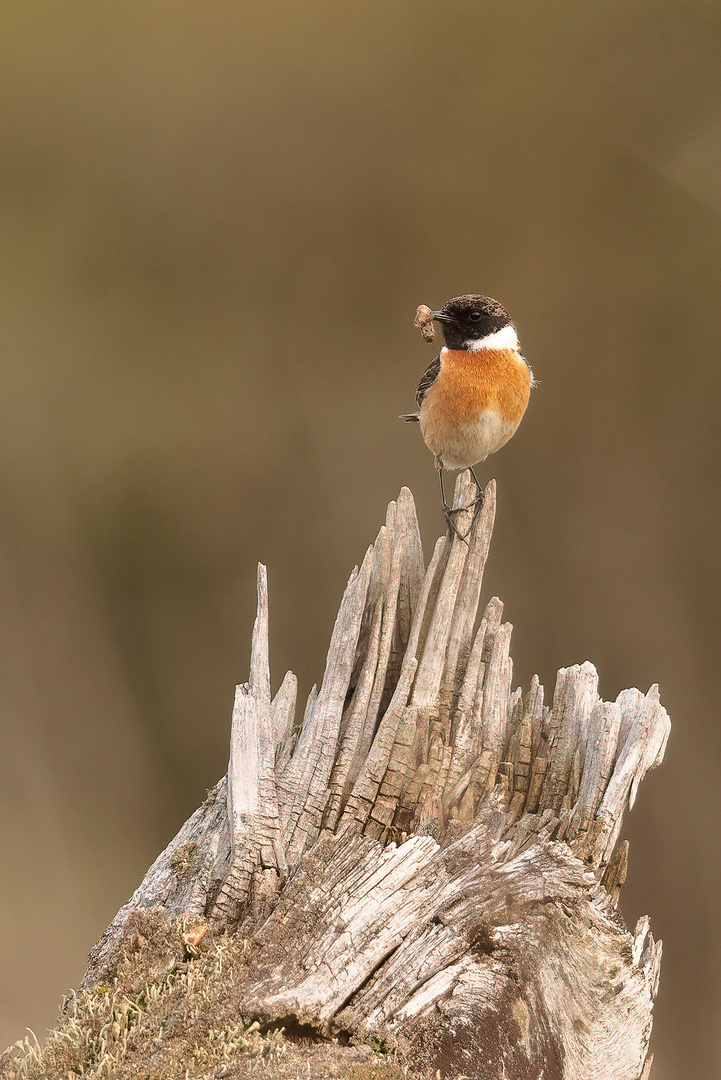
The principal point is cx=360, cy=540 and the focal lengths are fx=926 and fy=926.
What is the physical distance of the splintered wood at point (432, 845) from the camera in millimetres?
2150

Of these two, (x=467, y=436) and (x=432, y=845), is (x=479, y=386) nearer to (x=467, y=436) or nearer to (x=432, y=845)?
(x=467, y=436)

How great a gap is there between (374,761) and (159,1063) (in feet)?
3.15

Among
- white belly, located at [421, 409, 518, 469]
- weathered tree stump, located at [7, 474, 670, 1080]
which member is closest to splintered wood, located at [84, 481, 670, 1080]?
weathered tree stump, located at [7, 474, 670, 1080]

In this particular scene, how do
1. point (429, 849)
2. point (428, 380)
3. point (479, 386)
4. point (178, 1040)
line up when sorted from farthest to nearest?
point (428, 380) → point (479, 386) → point (429, 849) → point (178, 1040)

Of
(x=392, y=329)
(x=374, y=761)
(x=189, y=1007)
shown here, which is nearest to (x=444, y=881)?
(x=374, y=761)

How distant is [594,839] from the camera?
2549 millimetres

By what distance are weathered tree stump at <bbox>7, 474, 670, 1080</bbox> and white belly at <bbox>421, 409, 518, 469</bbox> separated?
81cm

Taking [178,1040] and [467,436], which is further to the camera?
[467,436]

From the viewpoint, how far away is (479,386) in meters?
3.86

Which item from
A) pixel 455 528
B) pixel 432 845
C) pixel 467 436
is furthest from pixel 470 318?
pixel 432 845

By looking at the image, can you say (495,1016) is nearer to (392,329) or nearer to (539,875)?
(539,875)

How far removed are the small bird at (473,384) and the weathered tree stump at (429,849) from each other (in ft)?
2.72

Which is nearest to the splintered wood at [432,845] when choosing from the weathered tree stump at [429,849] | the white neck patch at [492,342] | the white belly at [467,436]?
the weathered tree stump at [429,849]

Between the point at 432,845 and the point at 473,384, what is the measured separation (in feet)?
6.87
